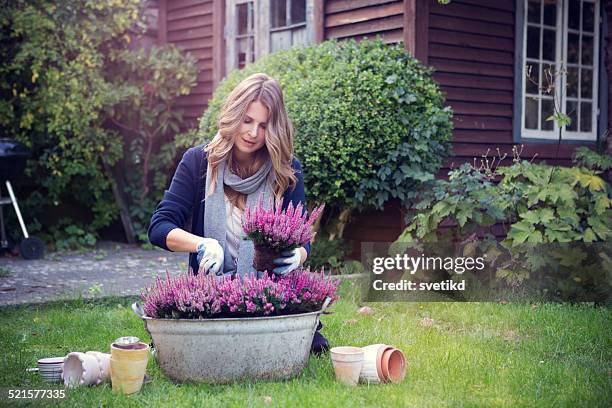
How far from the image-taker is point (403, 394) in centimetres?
316

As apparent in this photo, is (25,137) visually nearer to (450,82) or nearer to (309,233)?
(450,82)

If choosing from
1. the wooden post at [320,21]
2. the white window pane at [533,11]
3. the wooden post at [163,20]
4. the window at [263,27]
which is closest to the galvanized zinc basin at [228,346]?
the wooden post at [320,21]

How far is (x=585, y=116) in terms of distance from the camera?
28.7 feet

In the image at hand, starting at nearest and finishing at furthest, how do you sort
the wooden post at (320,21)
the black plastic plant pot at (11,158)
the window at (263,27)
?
1. the black plastic plant pot at (11,158)
2. the wooden post at (320,21)
3. the window at (263,27)

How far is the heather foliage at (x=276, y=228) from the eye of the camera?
3.29 m

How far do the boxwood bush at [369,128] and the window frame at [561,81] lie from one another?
58.2 inches

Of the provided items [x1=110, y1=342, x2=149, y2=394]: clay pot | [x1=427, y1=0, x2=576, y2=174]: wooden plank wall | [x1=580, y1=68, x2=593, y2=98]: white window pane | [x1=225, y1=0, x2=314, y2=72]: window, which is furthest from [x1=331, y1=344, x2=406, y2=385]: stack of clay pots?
[x1=580, y1=68, x2=593, y2=98]: white window pane

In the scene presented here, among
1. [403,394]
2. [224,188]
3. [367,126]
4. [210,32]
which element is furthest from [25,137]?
[403,394]

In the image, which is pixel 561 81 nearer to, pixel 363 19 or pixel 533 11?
pixel 533 11

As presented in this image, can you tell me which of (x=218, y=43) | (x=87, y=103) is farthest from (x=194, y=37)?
(x=87, y=103)

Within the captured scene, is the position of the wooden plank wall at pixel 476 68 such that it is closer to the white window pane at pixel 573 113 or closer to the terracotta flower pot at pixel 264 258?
the white window pane at pixel 573 113

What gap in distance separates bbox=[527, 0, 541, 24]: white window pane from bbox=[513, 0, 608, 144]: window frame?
180 mm

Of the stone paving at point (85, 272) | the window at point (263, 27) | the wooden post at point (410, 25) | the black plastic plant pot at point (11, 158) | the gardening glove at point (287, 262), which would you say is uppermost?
the window at point (263, 27)

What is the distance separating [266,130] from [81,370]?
1.30m
